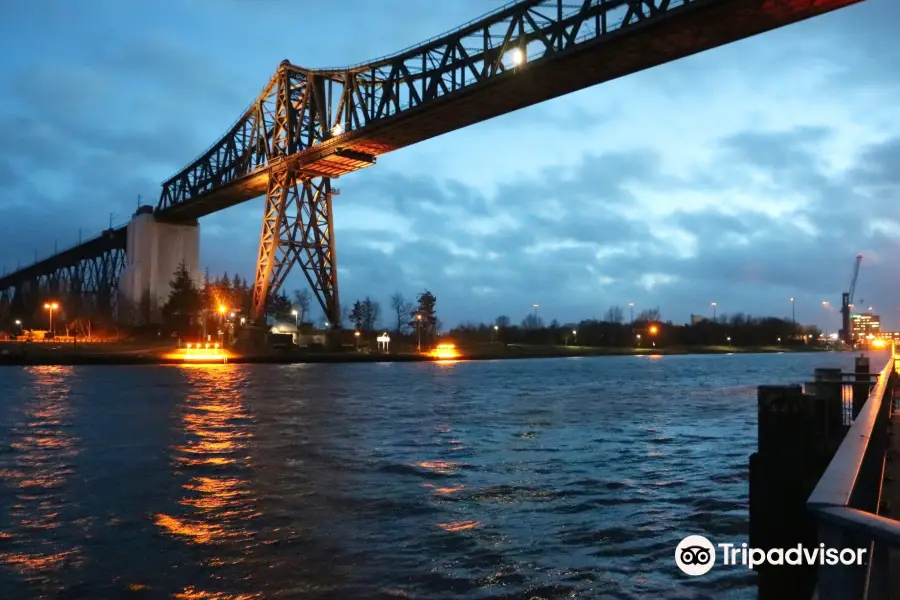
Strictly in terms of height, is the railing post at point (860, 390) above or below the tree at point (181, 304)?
below

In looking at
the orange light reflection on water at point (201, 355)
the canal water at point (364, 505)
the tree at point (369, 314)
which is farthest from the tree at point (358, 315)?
the canal water at point (364, 505)

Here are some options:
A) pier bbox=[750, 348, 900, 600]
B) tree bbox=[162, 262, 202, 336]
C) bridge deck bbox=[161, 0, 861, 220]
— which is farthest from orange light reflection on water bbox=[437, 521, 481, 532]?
tree bbox=[162, 262, 202, 336]

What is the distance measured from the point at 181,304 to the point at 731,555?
89.7 meters

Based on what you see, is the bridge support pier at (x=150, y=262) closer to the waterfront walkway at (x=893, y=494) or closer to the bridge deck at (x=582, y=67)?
the bridge deck at (x=582, y=67)

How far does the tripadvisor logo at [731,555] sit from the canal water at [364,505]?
7.3 inches

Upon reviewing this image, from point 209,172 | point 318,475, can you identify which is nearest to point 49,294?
point 209,172

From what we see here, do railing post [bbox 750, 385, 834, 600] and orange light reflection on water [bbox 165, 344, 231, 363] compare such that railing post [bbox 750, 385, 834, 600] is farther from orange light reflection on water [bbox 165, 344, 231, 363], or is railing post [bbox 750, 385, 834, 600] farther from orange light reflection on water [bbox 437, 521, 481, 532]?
orange light reflection on water [bbox 165, 344, 231, 363]

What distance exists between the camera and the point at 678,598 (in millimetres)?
7254

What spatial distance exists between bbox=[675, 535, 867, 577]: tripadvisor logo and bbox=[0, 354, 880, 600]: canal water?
0.19 metres

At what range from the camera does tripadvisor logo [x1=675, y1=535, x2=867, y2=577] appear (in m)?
5.73

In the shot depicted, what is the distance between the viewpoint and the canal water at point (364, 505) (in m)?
7.68

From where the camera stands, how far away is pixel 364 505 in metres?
11.0

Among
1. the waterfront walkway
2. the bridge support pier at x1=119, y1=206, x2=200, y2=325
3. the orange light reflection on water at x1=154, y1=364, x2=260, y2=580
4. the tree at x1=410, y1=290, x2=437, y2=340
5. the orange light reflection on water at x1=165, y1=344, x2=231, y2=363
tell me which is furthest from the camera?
the tree at x1=410, y1=290, x2=437, y2=340

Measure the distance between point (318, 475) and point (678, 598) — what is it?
759cm
